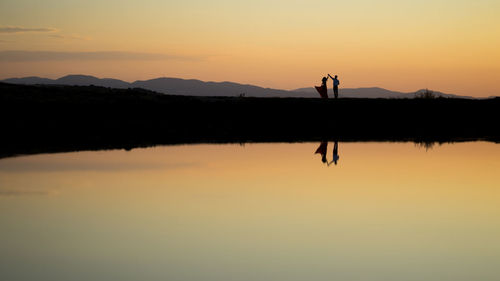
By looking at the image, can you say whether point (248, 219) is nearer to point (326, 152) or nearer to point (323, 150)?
point (326, 152)

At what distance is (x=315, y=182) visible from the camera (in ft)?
52.8

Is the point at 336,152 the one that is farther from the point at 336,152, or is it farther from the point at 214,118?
the point at 214,118

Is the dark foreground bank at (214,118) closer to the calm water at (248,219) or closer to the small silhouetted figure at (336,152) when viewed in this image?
the small silhouetted figure at (336,152)

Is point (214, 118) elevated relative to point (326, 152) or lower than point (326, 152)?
elevated

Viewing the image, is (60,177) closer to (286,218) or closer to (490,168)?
(286,218)

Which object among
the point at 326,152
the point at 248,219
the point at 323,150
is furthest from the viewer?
the point at 323,150

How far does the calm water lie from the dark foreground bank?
8400mm

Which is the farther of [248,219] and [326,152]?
[326,152]

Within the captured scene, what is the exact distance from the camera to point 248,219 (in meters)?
11.9

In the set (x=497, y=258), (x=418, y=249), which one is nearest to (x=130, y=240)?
(x=418, y=249)

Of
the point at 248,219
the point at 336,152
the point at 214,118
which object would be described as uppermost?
the point at 214,118

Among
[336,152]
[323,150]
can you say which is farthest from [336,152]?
[323,150]

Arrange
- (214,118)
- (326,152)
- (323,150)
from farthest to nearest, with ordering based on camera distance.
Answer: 1. (214,118)
2. (323,150)
3. (326,152)

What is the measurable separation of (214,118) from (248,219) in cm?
2826
